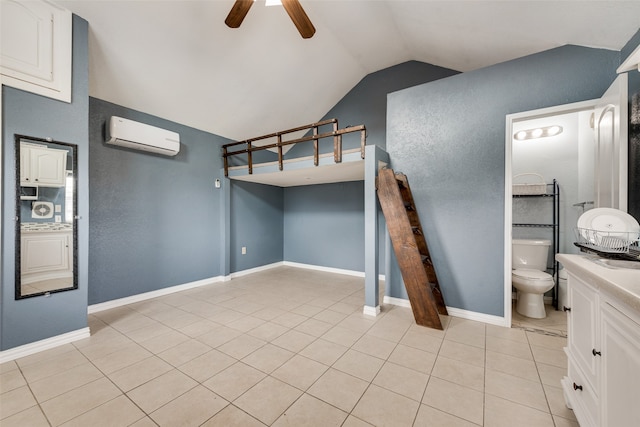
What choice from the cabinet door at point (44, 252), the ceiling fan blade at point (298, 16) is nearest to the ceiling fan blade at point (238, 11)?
the ceiling fan blade at point (298, 16)

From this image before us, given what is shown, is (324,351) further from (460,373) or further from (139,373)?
(139,373)

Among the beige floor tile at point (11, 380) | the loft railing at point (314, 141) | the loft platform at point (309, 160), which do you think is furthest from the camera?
the loft platform at point (309, 160)

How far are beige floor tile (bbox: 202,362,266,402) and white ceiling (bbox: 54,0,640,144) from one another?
3223 mm

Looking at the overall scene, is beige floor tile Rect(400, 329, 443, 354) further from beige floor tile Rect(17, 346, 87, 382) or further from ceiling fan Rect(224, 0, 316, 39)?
ceiling fan Rect(224, 0, 316, 39)

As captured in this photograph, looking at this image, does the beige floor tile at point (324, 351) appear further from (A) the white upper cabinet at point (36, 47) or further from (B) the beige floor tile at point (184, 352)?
(A) the white upper cabinet at point (36, 47)

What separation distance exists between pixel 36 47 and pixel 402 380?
382 centimetres

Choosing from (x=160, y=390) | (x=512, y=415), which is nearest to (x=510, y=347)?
(x=512, y=415)

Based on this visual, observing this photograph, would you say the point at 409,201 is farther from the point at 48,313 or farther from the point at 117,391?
the point at 48,313

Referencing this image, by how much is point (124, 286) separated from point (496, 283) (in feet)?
14.0

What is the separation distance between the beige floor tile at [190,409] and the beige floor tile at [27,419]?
23.0 inches

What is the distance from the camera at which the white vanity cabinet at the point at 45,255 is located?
6.55 ft

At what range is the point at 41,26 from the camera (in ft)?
6.56

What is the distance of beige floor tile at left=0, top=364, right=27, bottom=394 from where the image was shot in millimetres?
1607

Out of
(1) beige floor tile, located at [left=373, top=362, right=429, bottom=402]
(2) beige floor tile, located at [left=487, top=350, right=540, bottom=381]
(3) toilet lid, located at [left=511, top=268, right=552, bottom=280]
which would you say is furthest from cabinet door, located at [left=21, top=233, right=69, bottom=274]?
(3) toilet lid, located at [left=511, top=268, right=552, bottom=280]
